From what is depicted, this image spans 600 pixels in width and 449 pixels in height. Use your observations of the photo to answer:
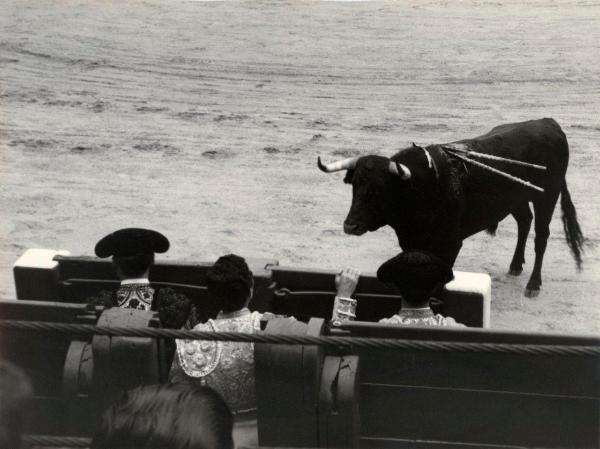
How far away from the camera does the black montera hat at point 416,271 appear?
4.37 metres

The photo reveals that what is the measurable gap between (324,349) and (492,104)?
9.66m

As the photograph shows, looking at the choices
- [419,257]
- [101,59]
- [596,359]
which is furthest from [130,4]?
[596,359]

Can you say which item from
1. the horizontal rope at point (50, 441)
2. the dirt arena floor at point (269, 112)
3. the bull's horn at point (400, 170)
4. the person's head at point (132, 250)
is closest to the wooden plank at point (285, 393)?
the horizontal rope at point (50, 441)

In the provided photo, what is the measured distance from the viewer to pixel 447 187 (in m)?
6.87

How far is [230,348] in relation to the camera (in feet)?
12.8

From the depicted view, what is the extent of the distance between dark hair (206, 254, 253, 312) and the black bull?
2.66 m

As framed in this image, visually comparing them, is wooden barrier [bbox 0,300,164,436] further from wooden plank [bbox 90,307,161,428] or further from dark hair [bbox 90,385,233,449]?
dark hair [bbox 90,385,233,449]

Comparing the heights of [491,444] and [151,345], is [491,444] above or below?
below

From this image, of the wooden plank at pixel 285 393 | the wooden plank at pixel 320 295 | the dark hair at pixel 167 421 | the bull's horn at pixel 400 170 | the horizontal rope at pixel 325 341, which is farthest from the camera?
the bull's horn at pixel 400 170

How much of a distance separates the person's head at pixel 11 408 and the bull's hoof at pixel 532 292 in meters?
6.02

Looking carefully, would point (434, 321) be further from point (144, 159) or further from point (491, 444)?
point (144, 159)

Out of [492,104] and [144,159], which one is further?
[492,104]

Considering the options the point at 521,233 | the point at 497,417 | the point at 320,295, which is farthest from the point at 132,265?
the point at 521,233

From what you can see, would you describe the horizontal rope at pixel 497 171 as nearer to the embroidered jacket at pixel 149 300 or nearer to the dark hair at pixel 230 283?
the embroidered jacket at pixel 149 300
